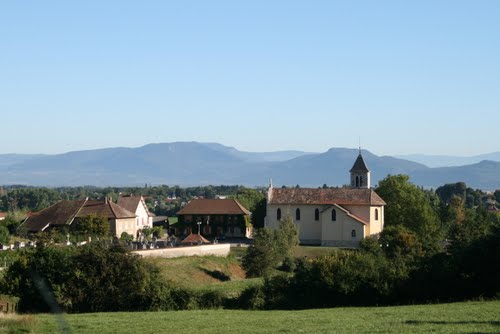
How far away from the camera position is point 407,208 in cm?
8125

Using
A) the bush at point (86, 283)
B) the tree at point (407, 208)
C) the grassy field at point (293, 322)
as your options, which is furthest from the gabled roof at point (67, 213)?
the grassy field at point (293, 322)

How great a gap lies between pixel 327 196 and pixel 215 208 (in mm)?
12438

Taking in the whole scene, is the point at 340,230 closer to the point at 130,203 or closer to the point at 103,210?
the point at 103,210

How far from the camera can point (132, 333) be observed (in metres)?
24.5

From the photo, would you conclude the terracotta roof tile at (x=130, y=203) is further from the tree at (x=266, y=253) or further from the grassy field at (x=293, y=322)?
the grassy field at (x=293, y=322)

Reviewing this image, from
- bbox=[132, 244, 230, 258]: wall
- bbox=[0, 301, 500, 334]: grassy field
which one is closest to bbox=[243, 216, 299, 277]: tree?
bbox=[132, 244, 230, 258]: wall

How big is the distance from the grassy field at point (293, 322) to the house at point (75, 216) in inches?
1772

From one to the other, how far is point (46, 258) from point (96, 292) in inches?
119

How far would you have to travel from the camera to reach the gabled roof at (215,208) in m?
88.0

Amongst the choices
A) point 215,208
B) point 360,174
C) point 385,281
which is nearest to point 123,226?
point 215,208

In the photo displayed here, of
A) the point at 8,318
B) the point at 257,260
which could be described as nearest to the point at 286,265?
the point at 257,260

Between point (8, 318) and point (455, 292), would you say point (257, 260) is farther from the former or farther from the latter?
point (8, 318)

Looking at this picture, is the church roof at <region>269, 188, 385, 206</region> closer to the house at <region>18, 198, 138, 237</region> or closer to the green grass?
the house at <region>18, 198, 138, 237</region>

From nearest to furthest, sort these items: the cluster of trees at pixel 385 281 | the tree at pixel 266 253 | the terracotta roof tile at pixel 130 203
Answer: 1. the cluster of trees at pixel 385 281
2. the tree at pixel 266 253
3. the terracotta roof tile at pixel 130 203
